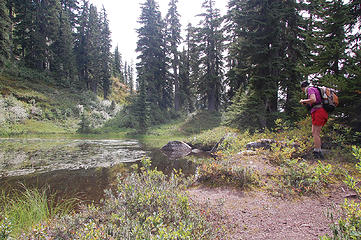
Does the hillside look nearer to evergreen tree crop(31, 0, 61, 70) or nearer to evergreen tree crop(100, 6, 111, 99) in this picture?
evergreen tree crop(31, 0, 61, 70)

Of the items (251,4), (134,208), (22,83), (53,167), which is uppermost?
(251,4)

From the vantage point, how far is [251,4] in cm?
1362

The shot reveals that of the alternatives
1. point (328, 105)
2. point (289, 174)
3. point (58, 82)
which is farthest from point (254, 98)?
point (58, 82)

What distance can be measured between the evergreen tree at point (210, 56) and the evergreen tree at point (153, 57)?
310 inches

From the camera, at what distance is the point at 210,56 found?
30578 millimetres

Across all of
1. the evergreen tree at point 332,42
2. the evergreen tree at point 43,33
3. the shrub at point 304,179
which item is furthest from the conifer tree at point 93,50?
the shrub at point 304,179

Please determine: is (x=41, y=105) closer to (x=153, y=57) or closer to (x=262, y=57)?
(x=153, y=57)

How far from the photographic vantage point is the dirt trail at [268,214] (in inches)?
106

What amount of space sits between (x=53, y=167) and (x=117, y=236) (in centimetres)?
733

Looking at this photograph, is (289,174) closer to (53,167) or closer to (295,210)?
(295,210)

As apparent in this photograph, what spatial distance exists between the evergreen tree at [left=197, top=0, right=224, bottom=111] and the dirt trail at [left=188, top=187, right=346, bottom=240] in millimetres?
27098

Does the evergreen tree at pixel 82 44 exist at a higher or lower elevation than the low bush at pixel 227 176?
higher

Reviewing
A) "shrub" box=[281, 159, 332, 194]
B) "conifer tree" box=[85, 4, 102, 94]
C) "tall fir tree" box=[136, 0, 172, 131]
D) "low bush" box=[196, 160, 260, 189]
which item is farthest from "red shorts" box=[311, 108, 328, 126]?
"conifer tree" box=[85, 4, 102, 94]

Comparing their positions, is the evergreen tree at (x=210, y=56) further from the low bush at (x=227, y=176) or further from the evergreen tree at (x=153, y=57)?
the low bush at (x=227, y=176)
